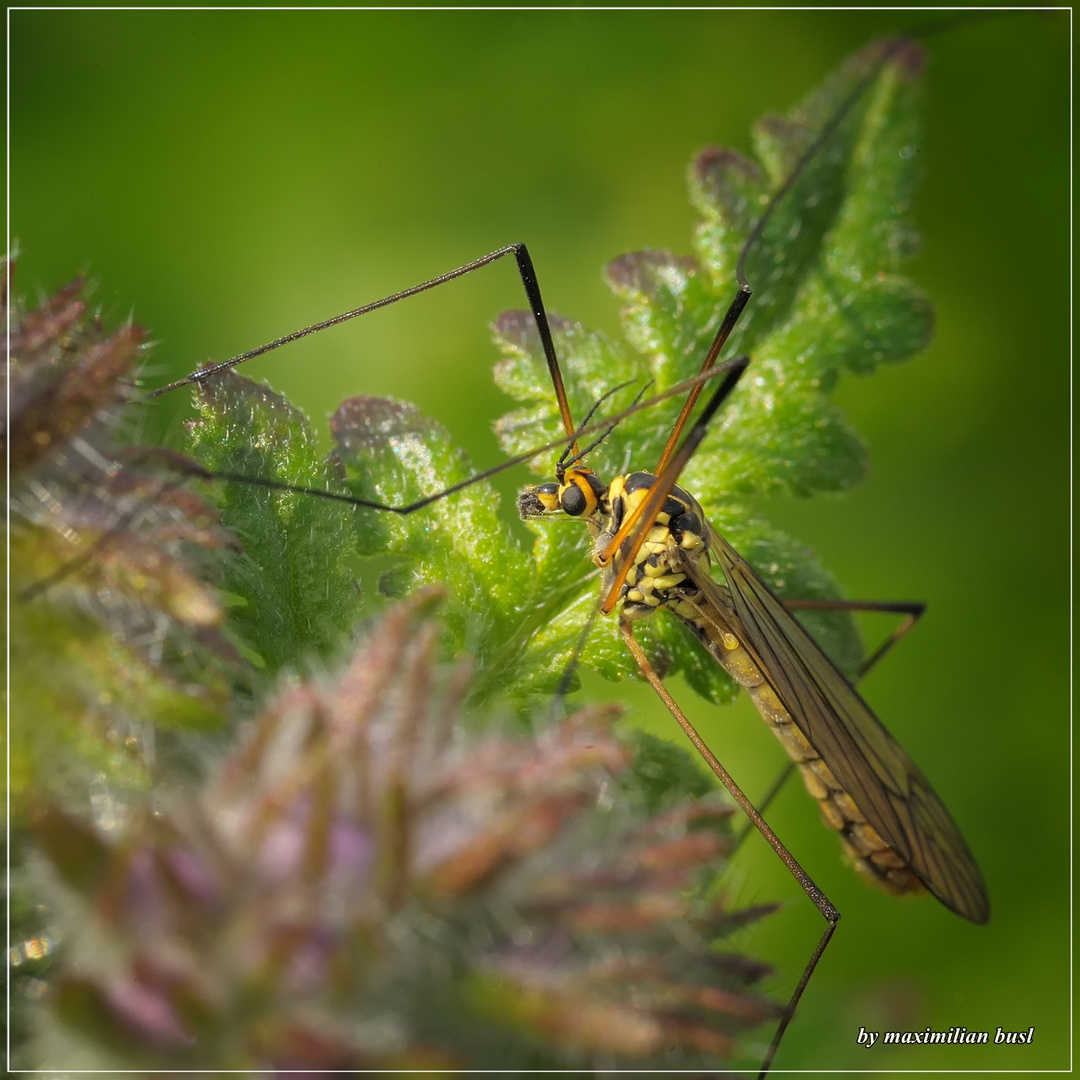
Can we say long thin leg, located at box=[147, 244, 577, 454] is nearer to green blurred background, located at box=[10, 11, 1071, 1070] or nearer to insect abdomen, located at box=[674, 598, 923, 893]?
insect abdomen, located at box=[674, 598, 923, 893]

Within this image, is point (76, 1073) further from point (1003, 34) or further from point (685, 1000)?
point (1003, 34)

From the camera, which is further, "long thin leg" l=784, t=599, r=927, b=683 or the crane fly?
"long thin leg" l=784, t=599, r=927, b=683

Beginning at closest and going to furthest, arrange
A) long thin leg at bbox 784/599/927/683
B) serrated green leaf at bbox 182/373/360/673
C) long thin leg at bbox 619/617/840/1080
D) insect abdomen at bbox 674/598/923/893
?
1. serrated green leaf at bbox 182/373/360/673
2. long thin leg at bbox 619/617/840/1080
3. insect abdomen at bbox 674/598/923/893
4. long thin leg at bbox 784/599/927/683

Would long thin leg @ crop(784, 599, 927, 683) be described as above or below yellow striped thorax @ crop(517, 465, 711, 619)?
below

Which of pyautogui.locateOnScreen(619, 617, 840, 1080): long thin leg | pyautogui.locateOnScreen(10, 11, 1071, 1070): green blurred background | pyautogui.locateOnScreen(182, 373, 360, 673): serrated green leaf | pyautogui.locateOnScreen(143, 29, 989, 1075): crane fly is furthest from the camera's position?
pyautogui.locateOnScreen(10, 11, 1071, 1070): green blurred background

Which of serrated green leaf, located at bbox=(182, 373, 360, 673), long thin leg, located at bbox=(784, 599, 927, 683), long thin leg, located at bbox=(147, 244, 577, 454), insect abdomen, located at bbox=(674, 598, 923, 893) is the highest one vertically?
long thin leg, located at bbox=(147, 244, 577, 454)

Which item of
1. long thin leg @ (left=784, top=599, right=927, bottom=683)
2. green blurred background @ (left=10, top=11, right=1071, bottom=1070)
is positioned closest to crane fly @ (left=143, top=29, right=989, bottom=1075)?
long thin leg @ (left=784, top=599, right=927, bottom=683)

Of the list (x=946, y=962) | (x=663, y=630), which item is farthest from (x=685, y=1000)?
(x=946, y=962)
